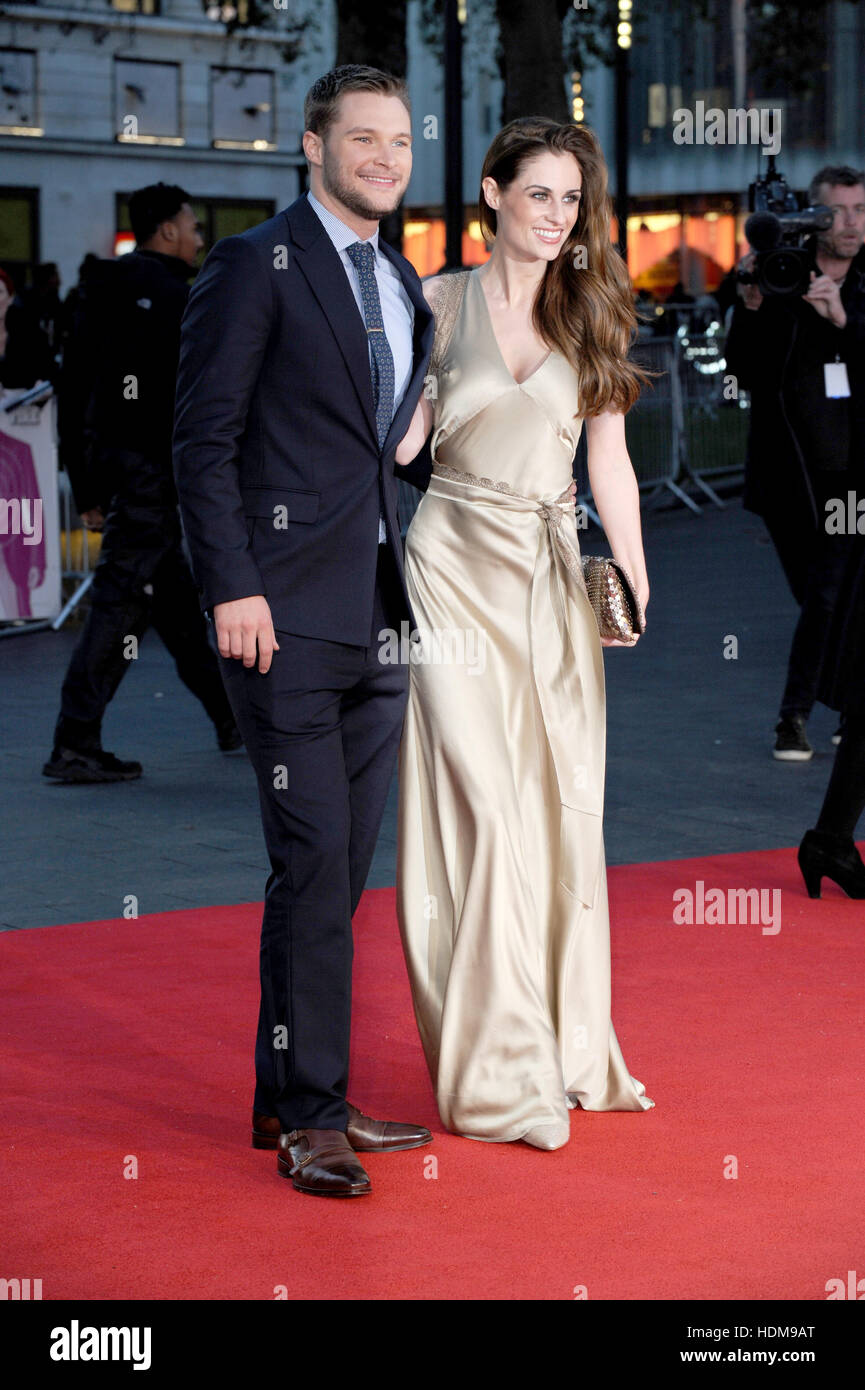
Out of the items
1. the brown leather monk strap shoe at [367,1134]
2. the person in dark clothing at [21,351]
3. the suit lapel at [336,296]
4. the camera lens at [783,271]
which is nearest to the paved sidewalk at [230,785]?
the person in dark clothing at [21,351]

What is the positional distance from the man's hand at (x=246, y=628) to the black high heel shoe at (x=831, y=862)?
9.21 feet

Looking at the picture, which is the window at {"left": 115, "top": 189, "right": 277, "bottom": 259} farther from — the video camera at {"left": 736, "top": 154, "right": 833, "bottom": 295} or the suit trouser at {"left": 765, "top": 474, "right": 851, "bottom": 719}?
the suit trouser at {"left": 765, "top": 474, "right": 851, "bottom": 719}

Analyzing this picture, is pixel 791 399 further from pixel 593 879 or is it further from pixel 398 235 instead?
pixel 398 235

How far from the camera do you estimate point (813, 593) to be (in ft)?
27.3

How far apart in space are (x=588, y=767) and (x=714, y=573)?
10433 mm

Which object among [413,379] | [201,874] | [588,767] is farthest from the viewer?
[201,874]

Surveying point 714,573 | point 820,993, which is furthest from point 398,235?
point 820,993

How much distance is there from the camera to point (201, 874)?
660 centimetres

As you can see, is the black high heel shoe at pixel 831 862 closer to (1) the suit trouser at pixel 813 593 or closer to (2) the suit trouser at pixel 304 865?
(1) the suit trouser at pixel 813 593

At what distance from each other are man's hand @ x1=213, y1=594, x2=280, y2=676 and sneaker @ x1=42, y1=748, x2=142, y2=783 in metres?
4.28

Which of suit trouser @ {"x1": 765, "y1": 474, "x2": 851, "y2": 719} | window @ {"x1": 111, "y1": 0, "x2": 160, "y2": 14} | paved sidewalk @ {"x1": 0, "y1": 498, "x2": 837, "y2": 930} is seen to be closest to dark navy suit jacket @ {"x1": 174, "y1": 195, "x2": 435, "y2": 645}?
paved sidewalk @ {"x1": 0, "y1": 498, "x2": 837, "y2": 930}

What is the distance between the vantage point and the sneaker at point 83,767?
26.2 feet

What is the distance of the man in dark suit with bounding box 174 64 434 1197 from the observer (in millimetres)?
3799

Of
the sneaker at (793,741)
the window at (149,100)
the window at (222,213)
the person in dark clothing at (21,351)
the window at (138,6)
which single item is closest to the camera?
the sneaker at (793,741)
